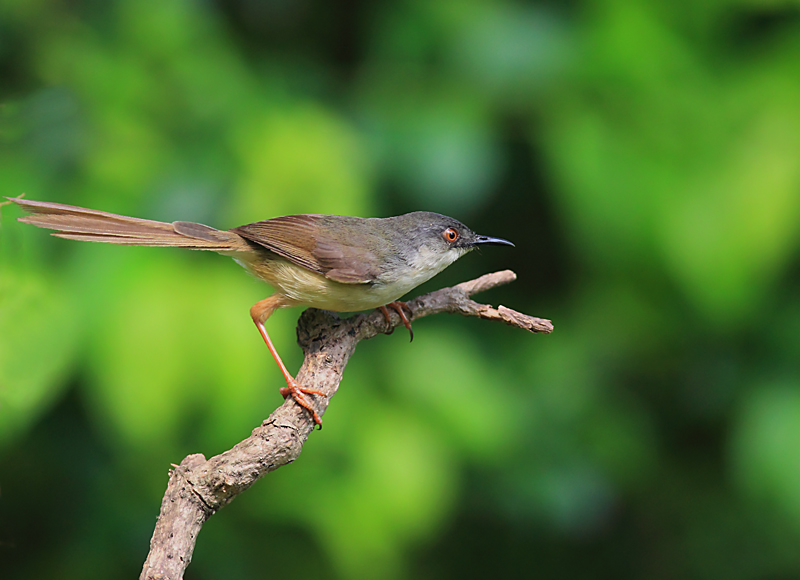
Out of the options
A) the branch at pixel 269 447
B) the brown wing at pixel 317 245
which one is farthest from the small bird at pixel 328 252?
the branch at pixel 269 447

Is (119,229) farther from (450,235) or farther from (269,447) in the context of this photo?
(450,235)

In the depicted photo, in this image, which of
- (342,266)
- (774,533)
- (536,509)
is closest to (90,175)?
(342,266)

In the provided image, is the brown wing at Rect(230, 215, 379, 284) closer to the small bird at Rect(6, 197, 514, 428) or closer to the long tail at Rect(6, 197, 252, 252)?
the small bird at Rect(6, 197, 514, 428)

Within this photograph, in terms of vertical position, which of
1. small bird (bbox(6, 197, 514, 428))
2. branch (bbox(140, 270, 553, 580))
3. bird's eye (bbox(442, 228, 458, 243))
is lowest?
branch (bbox(140, 270, 553, 580))

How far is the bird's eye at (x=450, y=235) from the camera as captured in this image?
326cm

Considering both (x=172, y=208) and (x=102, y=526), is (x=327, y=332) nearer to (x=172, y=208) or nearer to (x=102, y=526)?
(x=172, y=208)

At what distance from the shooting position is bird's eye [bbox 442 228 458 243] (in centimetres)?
326

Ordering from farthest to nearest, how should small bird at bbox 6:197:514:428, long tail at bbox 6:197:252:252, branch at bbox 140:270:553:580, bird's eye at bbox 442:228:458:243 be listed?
bird's eye at bbox 442:228:458:243, small bird at bbox 6:197:514:428, long tail at bbox 6:197:252:252, branch at bbox 140:270:553:580

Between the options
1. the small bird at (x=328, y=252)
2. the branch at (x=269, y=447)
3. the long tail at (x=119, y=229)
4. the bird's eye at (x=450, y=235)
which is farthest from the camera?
the bird's eye at (x=450, y=235)

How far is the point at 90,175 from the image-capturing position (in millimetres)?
3596

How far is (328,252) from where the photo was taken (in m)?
2.96

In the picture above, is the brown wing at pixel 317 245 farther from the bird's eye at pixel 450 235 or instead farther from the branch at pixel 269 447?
the bird's eye at pixel 450 235

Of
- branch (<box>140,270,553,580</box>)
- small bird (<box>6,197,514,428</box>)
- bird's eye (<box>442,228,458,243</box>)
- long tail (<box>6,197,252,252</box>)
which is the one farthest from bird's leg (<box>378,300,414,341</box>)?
long tail (<box>6,197,252,252</box>)

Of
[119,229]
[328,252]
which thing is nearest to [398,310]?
[328,252]
